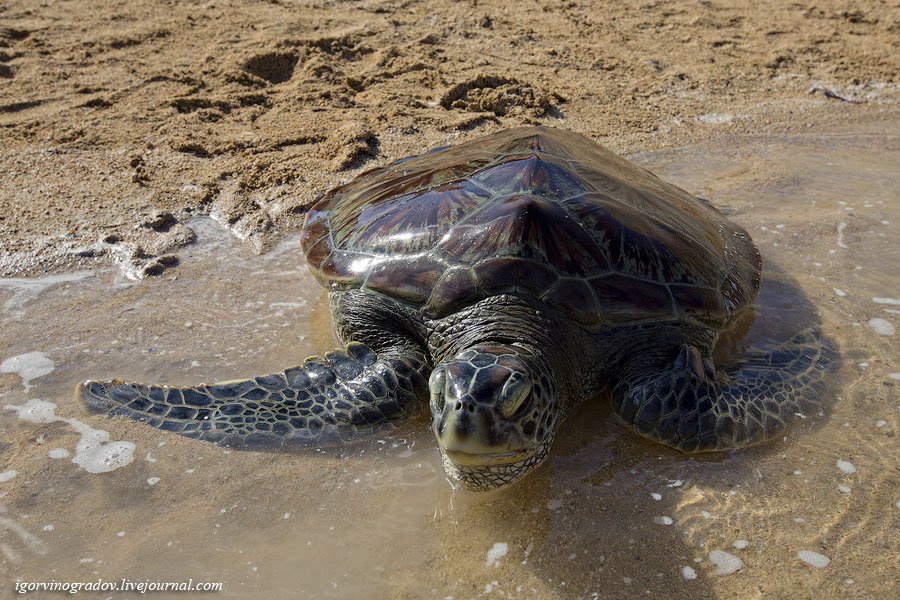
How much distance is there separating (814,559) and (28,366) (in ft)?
11.9

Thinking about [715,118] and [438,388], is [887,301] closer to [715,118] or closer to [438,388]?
[438,388]

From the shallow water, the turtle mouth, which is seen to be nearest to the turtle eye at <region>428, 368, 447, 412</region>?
the turtle mouth

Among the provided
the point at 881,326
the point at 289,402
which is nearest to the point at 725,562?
the point at 289,402

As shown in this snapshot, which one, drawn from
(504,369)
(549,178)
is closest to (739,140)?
(549,178)

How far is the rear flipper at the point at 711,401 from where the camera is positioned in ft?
9.48

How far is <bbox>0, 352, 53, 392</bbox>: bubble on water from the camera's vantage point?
3455 mm

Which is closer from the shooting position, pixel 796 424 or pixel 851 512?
pixel 851 512

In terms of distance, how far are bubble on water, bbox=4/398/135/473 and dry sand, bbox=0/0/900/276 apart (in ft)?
4.28

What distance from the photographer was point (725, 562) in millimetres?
2457

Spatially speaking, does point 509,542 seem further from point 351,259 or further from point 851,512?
point 351,259

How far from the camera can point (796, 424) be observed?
3051 mm

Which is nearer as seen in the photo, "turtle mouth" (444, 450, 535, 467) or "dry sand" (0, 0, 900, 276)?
"turtle mouth" (444, 450, 535, 467)

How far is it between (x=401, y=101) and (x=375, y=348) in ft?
11.8

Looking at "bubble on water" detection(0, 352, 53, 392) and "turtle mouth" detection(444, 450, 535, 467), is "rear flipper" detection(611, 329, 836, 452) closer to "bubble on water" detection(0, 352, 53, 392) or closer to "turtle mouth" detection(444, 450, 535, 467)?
"turtle mouth" detection(444, 450, 535, 467)
